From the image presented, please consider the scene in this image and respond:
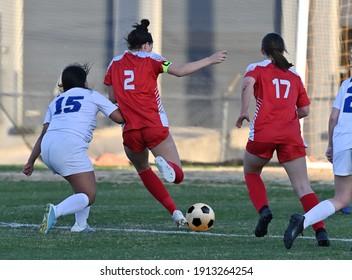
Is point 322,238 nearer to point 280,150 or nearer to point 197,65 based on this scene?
point 280,150

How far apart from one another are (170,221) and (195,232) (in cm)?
124

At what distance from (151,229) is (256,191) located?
48.9 inches

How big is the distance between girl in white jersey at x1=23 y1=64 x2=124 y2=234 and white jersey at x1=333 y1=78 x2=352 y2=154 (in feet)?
7.17

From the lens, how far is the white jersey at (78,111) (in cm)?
859

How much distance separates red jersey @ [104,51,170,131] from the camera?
9.02 meters

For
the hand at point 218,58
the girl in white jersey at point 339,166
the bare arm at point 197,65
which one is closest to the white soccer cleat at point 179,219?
the bare arm at point 197,65

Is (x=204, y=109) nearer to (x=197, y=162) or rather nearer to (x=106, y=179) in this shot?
(x=197, y=162)

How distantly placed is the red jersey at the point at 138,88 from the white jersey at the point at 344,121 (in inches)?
79.6

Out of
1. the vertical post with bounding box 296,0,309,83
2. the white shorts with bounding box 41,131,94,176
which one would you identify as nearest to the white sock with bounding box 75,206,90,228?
the white shorts with bounding box 41,131,94,176

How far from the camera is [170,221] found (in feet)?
32.9

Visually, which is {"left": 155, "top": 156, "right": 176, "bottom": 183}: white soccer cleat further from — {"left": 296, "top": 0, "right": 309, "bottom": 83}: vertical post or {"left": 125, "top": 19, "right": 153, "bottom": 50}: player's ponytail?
{"left": 296, "top": 0, "right": 309, "bottom": 83}: vertical post

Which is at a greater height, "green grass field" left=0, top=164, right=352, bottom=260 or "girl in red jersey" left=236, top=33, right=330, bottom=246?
"girl in red jersey" left=236, top=33, right=330, bottom=246

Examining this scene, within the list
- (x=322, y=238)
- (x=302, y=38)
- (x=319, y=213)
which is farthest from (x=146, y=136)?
(x=302, y=38)

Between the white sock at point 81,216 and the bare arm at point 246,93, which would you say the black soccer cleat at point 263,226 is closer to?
the bare arm at point 246,93
